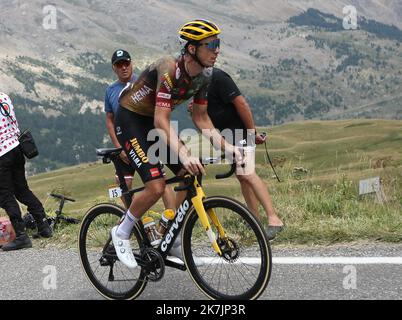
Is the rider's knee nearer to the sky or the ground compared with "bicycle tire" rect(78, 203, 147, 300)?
nearer to the sky

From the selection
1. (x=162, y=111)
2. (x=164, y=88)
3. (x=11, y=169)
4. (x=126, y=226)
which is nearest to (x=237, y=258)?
(x=126, y=226)

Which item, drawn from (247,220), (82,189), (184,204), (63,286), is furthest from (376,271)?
(82,189)

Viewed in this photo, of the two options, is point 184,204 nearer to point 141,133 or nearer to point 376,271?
point 141,133

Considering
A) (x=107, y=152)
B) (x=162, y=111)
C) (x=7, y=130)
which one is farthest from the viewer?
(x=7, y=130)

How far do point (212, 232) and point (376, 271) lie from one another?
170 cm

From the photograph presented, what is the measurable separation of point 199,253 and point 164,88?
1732 millimetres

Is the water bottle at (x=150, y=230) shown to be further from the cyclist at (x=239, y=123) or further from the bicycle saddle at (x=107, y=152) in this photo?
the cyclist at (x=239, y=123)

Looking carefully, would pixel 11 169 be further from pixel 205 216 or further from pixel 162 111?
pixel 205 216

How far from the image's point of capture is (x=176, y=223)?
4.92 meters

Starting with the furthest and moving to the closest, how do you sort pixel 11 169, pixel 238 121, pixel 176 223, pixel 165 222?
pixel 11 169 < pixel 238 121 < pixel 165 222 < pixel 176 223

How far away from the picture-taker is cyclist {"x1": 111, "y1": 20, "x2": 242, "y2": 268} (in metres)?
4.68

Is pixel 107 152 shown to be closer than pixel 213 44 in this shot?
No

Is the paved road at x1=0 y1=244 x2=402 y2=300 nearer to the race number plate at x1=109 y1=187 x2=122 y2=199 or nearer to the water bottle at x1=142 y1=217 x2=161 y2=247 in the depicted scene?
the water bottle at x1=142 y1=217 x2=161 y2=247

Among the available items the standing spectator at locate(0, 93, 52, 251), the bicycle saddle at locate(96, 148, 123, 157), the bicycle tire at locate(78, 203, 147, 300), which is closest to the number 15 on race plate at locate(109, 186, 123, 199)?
the bicycle tire at locate(78, 203, 147, 300)
